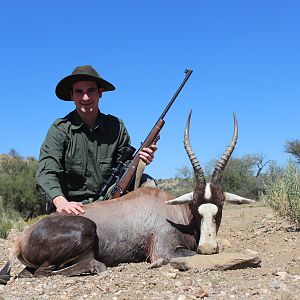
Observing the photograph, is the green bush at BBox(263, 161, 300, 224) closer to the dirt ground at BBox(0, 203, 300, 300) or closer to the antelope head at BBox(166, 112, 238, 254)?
the dirt ground at BBox(0, 203, 300, 300)

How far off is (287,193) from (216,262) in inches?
156

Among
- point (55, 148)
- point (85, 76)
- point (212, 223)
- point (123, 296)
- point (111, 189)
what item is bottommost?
point (123, 296)

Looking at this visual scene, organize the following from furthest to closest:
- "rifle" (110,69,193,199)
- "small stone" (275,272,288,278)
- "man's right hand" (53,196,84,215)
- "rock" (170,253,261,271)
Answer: "rifle" (110,69,193,199) → "man's right hand" (53,196,84,215) → "rock" (170,253,261,271) → "small stone" (275,272,288,278)

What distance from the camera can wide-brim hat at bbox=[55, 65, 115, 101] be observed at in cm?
649

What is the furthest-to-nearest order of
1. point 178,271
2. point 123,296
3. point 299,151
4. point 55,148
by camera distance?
point 299,151, point 55,148, point 178,271, point 123,296

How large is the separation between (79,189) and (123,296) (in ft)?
8.36

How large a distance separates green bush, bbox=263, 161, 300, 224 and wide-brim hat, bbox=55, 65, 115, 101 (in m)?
3.36

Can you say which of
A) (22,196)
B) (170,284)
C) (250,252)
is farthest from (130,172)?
(22,196)

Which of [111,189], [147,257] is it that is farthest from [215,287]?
[111,189]

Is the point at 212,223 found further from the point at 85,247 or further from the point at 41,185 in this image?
the point at 41,185

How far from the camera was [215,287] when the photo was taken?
4.16 meters

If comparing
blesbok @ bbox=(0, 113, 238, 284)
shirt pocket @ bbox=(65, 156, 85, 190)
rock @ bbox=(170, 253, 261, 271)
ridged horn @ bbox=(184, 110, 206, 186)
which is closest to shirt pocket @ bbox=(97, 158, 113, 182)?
shirt pocket @ bbox=(65, 156, 85, 190)

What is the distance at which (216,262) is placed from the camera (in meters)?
4.85

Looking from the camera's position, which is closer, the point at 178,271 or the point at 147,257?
the point at 178,271
